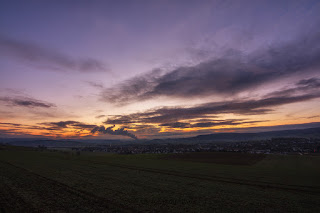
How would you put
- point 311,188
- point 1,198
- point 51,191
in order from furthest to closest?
point 311,188, point 51,191, point 1,198

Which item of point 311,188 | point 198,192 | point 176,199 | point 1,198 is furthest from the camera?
point 311,188

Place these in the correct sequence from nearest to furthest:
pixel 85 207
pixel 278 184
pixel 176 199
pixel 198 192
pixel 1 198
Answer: pixel 85 207 < pixel 1 198 < pixel 176 199 < pixel 198 192 < pixel 278 184

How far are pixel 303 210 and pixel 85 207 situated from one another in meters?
23.5

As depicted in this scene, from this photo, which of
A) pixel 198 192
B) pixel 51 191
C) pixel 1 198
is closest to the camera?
pixel 1 198

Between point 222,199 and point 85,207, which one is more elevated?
point 85,207

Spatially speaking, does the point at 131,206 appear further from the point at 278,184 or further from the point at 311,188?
the point at 311,188

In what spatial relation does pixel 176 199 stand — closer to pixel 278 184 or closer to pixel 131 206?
pixel 131 206

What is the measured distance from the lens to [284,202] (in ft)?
69.3

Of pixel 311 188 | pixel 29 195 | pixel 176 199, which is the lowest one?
pixel 311 188

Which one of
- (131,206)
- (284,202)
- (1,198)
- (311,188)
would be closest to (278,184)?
(311,188)

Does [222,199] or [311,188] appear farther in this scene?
[311,188]

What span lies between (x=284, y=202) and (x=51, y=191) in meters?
30.5

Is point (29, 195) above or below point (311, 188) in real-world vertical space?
above

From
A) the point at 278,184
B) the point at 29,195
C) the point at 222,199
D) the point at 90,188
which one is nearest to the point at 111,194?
the point at 90,188
